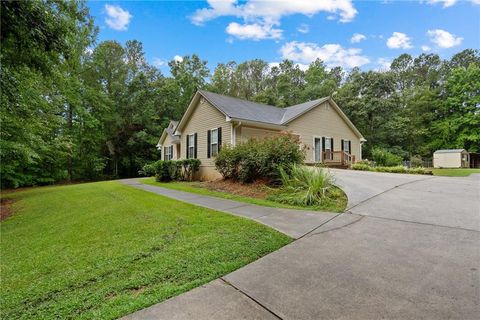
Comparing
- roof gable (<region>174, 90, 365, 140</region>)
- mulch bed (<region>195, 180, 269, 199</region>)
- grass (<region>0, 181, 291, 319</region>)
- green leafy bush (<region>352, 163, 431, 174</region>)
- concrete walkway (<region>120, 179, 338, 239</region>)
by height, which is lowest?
grass (<region>0, 181, 291, 319</region>)

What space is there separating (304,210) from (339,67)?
1536 inches

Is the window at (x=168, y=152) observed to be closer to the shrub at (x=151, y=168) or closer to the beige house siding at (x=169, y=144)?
the beige house siding at (x=169, y=144)

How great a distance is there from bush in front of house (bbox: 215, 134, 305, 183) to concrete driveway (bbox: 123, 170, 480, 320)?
14.4 feet

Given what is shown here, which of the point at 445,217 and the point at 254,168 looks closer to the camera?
the point at 445,217

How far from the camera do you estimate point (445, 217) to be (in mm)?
4777

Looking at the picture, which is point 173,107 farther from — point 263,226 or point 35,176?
point 263,226

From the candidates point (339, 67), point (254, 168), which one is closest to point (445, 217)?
point (254, 168)

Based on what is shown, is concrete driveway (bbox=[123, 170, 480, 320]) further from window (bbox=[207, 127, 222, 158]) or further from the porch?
the porch

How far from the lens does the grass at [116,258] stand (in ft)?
8.21

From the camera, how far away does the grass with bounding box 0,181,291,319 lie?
A: 8.21ft

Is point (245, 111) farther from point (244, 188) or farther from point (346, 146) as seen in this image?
point (346, 146)

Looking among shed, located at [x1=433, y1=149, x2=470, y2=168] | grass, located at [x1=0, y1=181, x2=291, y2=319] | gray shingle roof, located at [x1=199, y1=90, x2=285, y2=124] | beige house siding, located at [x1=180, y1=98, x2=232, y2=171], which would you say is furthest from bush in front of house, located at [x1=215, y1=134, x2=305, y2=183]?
shed, located at [x1=433, y1=149, x2=470, y2=168]

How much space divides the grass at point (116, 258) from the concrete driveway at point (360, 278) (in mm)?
341

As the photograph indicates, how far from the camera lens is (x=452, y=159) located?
78.7ft
